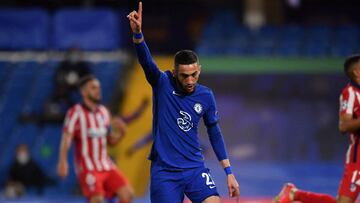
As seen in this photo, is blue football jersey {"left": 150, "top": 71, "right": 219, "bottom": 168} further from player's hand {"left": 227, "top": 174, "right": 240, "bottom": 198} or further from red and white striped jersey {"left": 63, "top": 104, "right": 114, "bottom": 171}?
red and white striped jersey {"left": 63, "top": 104, "right": 114, "bottom": 171}

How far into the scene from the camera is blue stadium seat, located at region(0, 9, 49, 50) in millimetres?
17922

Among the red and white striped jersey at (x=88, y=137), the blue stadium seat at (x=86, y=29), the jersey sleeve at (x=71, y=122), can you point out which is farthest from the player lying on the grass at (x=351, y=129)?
the blue stadium seat at (x=86, y=29)

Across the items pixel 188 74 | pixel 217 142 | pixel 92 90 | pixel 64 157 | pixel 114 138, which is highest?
pixel 188 74

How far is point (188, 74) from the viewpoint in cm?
647

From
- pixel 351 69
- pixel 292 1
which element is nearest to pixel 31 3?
pixel 292 1

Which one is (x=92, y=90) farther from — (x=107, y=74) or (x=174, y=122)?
(x=107, y=74)

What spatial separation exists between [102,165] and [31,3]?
12.1 meters

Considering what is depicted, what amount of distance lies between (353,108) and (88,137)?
10.6 feet

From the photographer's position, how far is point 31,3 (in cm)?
2052

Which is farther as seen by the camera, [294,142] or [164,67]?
[164,67]

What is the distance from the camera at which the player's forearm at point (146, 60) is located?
6375 millimetres

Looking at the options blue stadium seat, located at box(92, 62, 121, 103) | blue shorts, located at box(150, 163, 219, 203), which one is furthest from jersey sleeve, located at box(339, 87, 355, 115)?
Result: blue stadium seat, located at box(92, 62, 121, 103)

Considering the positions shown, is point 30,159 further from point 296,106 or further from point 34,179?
point 296,106

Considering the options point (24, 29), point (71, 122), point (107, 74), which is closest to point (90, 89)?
point (71, 122)
